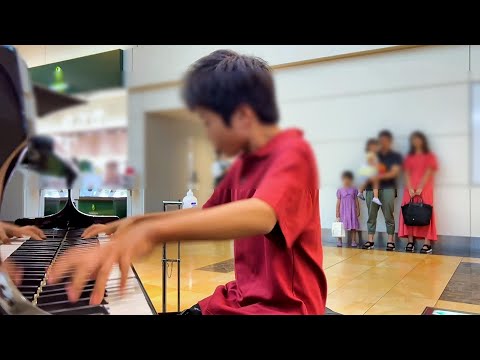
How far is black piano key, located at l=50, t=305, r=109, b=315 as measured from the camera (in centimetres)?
58

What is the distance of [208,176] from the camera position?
617mm

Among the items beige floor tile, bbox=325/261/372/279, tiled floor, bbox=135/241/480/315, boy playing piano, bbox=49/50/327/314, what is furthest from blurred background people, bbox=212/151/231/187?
tiled floor, bbox=135/241/480/315

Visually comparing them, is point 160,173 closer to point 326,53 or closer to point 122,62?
point 122,62

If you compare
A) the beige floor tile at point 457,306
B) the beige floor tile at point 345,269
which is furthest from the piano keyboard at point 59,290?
the beige floor tile at point 457,306

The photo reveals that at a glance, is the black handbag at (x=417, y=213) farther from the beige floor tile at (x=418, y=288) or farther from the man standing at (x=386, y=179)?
the beige floor tile at (x=418, y=288)

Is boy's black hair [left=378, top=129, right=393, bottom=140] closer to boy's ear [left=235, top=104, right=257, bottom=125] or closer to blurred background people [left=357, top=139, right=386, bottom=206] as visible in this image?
blurred background people [left=357, top=139, right=386, bottom=206]

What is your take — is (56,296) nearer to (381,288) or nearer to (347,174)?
(347,174)

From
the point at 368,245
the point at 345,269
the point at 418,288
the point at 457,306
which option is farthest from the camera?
the point at 418,288

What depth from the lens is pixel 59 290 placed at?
27.5 inches

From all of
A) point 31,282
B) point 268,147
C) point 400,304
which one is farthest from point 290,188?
point 400,304

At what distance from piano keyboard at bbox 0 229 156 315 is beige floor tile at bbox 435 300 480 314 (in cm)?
253

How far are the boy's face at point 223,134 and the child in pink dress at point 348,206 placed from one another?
174 millimetres

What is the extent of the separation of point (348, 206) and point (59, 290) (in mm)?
541

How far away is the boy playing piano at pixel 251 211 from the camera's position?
1.40 feet
